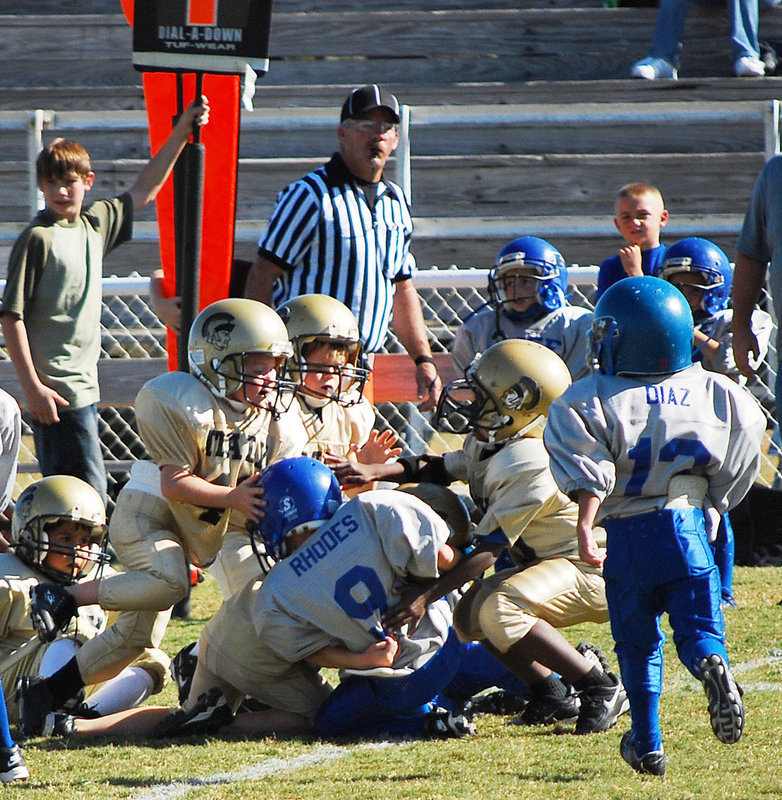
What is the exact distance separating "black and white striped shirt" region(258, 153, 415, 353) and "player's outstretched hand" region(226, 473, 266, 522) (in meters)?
1.37

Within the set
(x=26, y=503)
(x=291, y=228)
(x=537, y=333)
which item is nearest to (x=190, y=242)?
(x=291, y=228)

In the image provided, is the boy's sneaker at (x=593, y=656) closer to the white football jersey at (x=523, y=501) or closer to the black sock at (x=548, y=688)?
the black sock at (x=548, y=688)

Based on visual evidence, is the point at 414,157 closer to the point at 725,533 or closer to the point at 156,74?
the point at 156,74

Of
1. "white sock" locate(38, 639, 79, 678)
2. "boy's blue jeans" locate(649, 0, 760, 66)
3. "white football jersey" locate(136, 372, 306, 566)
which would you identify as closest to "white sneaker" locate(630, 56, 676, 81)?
"boy's blue jeans" locate(649, 0, 760, 66)

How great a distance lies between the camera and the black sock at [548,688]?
12.5 ft

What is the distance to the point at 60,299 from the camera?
4859 mm

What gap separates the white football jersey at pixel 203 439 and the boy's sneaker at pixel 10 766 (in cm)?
104

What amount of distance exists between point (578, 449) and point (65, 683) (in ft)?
5.61

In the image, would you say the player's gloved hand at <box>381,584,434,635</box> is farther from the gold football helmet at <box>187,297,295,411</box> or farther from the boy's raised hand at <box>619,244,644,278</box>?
→ the boy's raised hand at <box>619,244,644,278</box>

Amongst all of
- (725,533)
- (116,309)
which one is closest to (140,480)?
(725,533)

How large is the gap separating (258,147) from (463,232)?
209 centimetres

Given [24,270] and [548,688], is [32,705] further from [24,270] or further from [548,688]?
[24,270]

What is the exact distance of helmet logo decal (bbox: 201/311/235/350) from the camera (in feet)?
13.0

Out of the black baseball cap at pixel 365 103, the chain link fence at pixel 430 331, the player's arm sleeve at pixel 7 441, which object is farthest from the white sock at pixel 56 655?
the chain link fence at pixel 430 331
